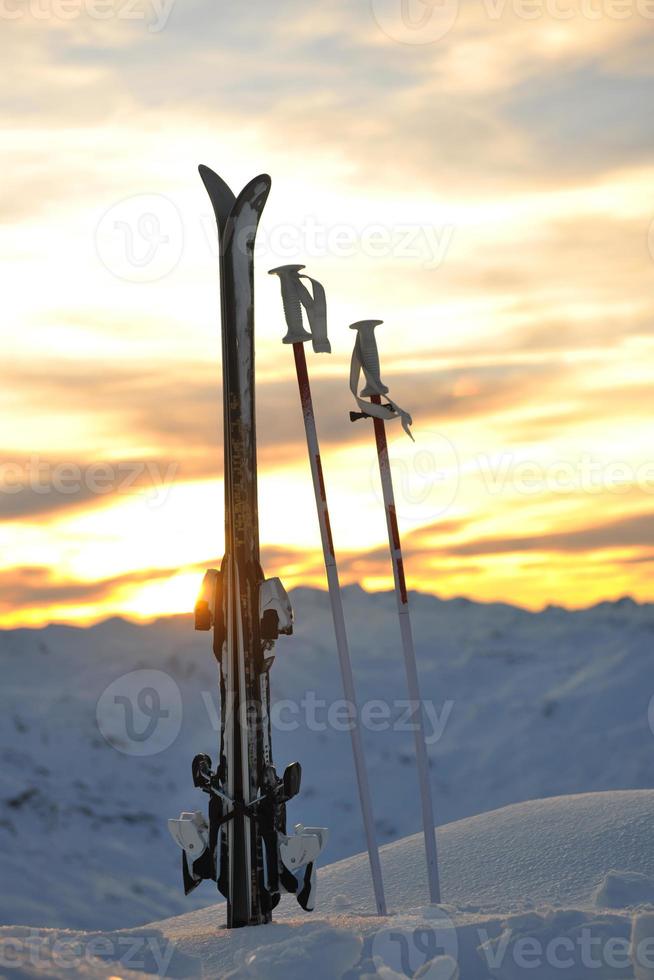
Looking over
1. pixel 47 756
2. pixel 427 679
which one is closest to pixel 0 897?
pixel 47 756

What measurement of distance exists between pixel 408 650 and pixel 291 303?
2659 mm

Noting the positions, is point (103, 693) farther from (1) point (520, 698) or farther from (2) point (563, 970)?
(2) point (563, 970)

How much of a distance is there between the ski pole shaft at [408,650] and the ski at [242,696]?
82 centimetres

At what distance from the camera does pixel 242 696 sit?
8.75m

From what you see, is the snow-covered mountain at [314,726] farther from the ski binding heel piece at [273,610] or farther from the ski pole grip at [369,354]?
the ski pole grip at [369,354]

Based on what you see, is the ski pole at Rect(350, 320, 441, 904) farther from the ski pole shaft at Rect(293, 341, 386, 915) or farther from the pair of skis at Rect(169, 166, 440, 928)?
the ski pole shaft at Rect(293, 341, 386, 915)

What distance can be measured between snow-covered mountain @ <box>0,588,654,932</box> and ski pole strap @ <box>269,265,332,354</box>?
91.8 feet

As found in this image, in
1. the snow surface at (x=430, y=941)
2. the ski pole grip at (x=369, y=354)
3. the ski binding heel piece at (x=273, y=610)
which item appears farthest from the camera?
the ski pole grip at (x=369, y=354)

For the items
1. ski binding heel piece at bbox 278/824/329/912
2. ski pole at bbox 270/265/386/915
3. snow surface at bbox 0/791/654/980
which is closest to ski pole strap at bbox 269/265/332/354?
ski pole at bbox 270/265/386/915

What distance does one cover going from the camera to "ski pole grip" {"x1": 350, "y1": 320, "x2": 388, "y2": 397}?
930 centimetres

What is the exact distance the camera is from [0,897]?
30812 mm

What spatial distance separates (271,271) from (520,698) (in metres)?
38.5

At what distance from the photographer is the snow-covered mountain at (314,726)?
125ft

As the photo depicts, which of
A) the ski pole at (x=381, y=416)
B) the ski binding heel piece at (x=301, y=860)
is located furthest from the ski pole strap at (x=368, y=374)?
the ski binding heel piece at (x=301, y=860)
